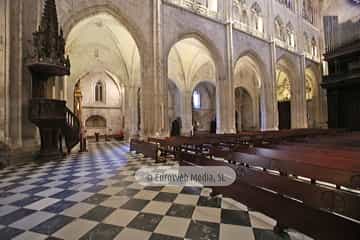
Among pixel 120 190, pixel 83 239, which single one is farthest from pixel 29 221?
pixel 120 190

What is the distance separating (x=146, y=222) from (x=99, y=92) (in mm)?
18150

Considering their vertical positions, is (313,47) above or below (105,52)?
above

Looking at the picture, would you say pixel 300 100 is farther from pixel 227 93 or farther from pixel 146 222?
pixel 146 222

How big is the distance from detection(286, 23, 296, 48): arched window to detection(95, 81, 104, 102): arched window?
59.4ft

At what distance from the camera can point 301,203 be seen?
182 centimetres

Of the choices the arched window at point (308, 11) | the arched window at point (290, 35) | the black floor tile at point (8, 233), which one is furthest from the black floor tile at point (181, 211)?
the arched window at point (308, 11)

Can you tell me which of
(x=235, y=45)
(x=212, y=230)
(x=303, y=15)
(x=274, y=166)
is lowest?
(x=212, y=230)

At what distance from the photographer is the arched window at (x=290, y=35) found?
1755 cm

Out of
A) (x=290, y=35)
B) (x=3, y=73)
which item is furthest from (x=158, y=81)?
(x=290, y=35)

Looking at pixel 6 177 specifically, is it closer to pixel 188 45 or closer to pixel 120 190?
pixel 120 190

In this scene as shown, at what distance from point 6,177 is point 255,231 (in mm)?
5538

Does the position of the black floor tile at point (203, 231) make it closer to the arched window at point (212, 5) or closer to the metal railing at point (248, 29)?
the arched window at point (212, 5)

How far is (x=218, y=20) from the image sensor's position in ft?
40.6

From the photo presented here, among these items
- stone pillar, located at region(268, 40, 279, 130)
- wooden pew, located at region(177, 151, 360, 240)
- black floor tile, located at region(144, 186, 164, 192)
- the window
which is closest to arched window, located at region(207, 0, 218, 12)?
stone pillar, located at region(268, 40, 279, 130)
